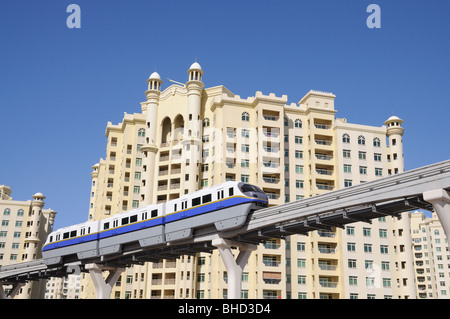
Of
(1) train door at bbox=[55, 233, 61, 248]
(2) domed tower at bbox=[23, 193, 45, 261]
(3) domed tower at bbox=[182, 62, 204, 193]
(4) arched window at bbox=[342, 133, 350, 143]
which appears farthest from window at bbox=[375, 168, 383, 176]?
(2) domed tower at bbox=[23, 193, 45, 261]

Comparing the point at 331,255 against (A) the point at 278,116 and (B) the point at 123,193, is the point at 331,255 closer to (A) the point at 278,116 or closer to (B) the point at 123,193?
(A) the point at 278,116

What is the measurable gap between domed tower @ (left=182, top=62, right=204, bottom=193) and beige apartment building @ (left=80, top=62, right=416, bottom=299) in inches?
7.3

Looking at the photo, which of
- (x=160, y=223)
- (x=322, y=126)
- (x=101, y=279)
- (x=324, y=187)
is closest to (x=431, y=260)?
(x=324, y=187)

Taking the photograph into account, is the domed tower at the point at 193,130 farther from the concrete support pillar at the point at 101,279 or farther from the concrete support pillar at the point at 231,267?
the concrete support pillar at the point at 231,267

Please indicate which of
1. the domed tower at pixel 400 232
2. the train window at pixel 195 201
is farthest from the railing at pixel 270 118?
the train window at pixel 195 201

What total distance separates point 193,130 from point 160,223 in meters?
39.3

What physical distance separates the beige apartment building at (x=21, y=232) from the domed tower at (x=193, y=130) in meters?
49.7

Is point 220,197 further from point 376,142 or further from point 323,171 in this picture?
point 376,142

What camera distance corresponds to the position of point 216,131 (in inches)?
3248

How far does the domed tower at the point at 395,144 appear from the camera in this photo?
8406 cm

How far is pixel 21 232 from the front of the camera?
373 feet

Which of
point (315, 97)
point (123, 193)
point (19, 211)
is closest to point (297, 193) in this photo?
point (315, 97)
